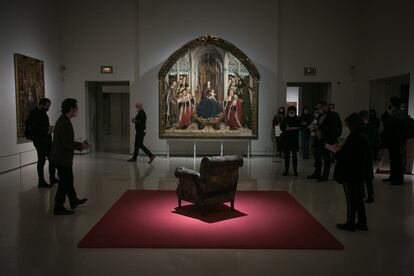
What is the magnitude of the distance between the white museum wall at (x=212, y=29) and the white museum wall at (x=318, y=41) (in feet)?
1.63

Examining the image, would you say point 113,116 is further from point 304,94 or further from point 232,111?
point 232,111

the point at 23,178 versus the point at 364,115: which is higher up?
the point at 364,115

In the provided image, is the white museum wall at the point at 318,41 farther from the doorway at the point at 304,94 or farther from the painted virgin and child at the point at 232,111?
the doorway at the point at 304,94

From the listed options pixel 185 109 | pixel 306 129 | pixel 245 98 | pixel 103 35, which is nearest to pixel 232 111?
pixel 245 98

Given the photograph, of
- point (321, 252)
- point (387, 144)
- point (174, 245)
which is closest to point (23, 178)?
point (174, 245)

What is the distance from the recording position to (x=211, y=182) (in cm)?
614

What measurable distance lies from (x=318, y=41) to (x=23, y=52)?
30.7 feet

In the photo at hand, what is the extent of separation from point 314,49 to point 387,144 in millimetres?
5934

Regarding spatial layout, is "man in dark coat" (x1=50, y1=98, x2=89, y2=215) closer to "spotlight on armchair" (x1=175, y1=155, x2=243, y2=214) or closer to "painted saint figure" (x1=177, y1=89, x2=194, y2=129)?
"spotlight on armchair" (x1=175, y1=155, x2=243, y2=214)

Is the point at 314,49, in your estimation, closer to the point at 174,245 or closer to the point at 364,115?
the point at 364,115

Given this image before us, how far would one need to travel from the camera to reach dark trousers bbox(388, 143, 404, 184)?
881 centimetres

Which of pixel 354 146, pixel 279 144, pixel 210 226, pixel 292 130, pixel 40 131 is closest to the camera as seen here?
pixel 354 146

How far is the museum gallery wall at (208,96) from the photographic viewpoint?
1334 centimetres

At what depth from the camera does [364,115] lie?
7.99 meters
